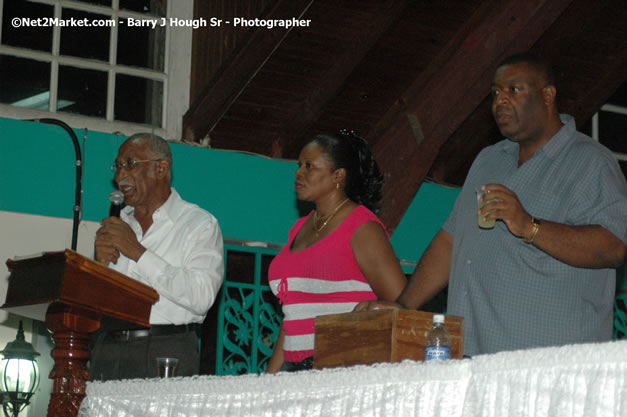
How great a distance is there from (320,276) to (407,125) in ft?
7.41

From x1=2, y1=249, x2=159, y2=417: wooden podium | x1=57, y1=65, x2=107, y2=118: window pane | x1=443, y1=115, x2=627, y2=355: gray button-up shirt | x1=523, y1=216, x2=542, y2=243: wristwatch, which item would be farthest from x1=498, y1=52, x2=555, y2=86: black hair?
x1=57, y1=65, x2=107, y2=118: window pane

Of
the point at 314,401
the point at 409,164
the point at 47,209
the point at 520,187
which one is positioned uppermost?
the point at 409,164

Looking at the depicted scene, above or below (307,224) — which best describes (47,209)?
above

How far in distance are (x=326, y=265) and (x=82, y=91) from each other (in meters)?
2.66

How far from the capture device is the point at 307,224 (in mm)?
3006

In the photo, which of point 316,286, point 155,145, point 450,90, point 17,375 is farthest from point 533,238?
point 450,90

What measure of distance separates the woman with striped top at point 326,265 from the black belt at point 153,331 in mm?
286

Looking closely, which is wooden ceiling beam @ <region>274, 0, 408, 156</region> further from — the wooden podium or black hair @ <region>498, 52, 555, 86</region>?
the wooden podium

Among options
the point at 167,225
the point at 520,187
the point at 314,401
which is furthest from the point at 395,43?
the point at 314,401

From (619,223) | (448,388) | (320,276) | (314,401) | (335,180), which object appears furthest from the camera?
(335,180)

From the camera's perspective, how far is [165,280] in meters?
2.80

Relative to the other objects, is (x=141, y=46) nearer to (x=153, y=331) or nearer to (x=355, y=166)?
(x=355, y=166)

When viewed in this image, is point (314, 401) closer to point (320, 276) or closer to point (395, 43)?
point (320, 276)

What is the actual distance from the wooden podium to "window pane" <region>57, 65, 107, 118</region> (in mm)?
2726
